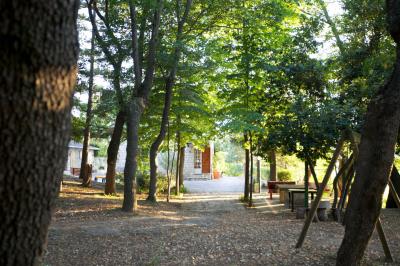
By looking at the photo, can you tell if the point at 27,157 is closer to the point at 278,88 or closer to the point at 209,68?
the point at 278,88

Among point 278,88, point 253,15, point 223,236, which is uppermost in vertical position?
point 253,15

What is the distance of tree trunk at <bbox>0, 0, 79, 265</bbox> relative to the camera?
212 cm

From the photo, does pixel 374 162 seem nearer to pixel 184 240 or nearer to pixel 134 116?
pixel 184 240

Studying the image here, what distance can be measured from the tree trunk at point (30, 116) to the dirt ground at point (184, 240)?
193 inches

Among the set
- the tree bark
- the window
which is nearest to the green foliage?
the window

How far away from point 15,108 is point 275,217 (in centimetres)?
1252

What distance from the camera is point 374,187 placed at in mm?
5559

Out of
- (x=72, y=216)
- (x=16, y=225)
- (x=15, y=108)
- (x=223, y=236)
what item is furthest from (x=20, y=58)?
(x=72, y=216)

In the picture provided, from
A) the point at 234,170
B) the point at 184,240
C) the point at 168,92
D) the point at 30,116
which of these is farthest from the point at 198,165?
the point at 30,116

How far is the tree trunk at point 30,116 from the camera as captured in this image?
212 centimetres

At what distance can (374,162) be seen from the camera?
5.57 metres

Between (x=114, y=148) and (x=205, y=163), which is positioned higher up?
(x=205, y=163)

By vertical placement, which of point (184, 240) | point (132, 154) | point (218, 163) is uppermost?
point (218, 163)

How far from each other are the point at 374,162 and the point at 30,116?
15.3ft
